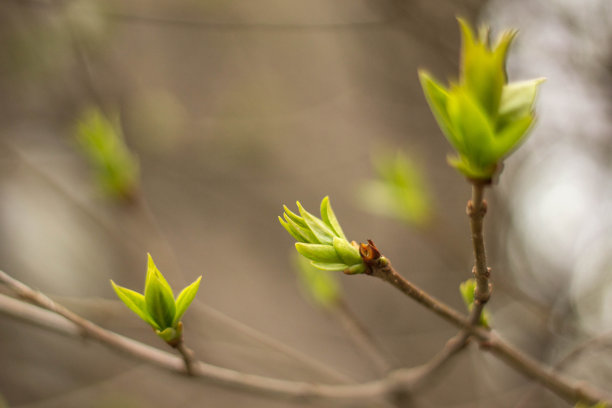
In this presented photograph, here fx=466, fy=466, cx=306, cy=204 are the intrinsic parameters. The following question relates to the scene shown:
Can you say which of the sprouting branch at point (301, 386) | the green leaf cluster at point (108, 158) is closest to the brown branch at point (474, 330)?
the sprouting branch at point (301, 386)

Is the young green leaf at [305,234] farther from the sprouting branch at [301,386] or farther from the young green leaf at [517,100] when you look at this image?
the young green leaf at [517,100]

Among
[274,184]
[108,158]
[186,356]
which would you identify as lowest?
[186,356]

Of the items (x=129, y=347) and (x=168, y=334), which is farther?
(x=129, y=347)

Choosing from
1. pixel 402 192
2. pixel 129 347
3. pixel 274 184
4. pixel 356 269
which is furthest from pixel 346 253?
pixel 274 184

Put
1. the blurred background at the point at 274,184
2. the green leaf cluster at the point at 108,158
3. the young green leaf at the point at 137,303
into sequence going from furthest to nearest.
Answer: the blurred background at the point at 274,184 < the green leaf cluster at the point at 108,158 < the young green leaf at the point at 137,303

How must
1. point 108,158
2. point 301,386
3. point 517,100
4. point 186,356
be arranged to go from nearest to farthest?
point 517,100 < point 186,356 < point 301,386 < point 108,158

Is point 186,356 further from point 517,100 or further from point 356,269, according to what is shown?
point 517,100

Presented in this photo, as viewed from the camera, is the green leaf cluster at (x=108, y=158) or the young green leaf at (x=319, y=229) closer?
the young green leaf at (x=319, y=229)

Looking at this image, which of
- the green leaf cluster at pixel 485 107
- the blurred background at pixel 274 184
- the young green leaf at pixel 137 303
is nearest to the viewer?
the green leaf cluster at pixel 485 107
